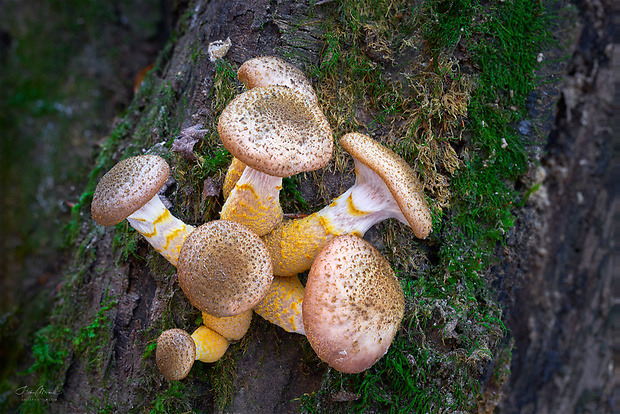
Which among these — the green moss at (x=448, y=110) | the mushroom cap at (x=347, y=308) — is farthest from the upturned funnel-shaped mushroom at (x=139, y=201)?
the green moss at (x=448, y=110)

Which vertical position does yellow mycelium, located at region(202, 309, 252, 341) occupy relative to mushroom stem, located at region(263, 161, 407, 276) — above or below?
below

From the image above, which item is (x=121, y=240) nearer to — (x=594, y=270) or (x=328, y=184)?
(x=328, y=184)

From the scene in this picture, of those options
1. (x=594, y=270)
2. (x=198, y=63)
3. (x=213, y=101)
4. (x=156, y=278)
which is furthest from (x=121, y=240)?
(x=594, y=270)

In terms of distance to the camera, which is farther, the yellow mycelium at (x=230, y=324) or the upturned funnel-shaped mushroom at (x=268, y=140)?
the yellow mycelium at (x=230, y=324)

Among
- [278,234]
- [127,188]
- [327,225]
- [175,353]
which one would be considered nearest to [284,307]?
[278,234]

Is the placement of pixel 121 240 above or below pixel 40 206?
above

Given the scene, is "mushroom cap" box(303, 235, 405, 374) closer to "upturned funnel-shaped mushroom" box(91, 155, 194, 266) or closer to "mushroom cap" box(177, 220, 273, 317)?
"mushroom cap" box(177, 220, 273, 317)

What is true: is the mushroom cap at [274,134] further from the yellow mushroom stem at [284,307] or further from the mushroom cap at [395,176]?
the yellow mushroom stem at [284,307]

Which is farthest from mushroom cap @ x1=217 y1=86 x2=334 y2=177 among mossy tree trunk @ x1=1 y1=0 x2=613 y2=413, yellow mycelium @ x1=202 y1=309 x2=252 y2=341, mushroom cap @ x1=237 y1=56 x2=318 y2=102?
yellow mycelium @ x1=202 y1=309 x2=252 y2=341
